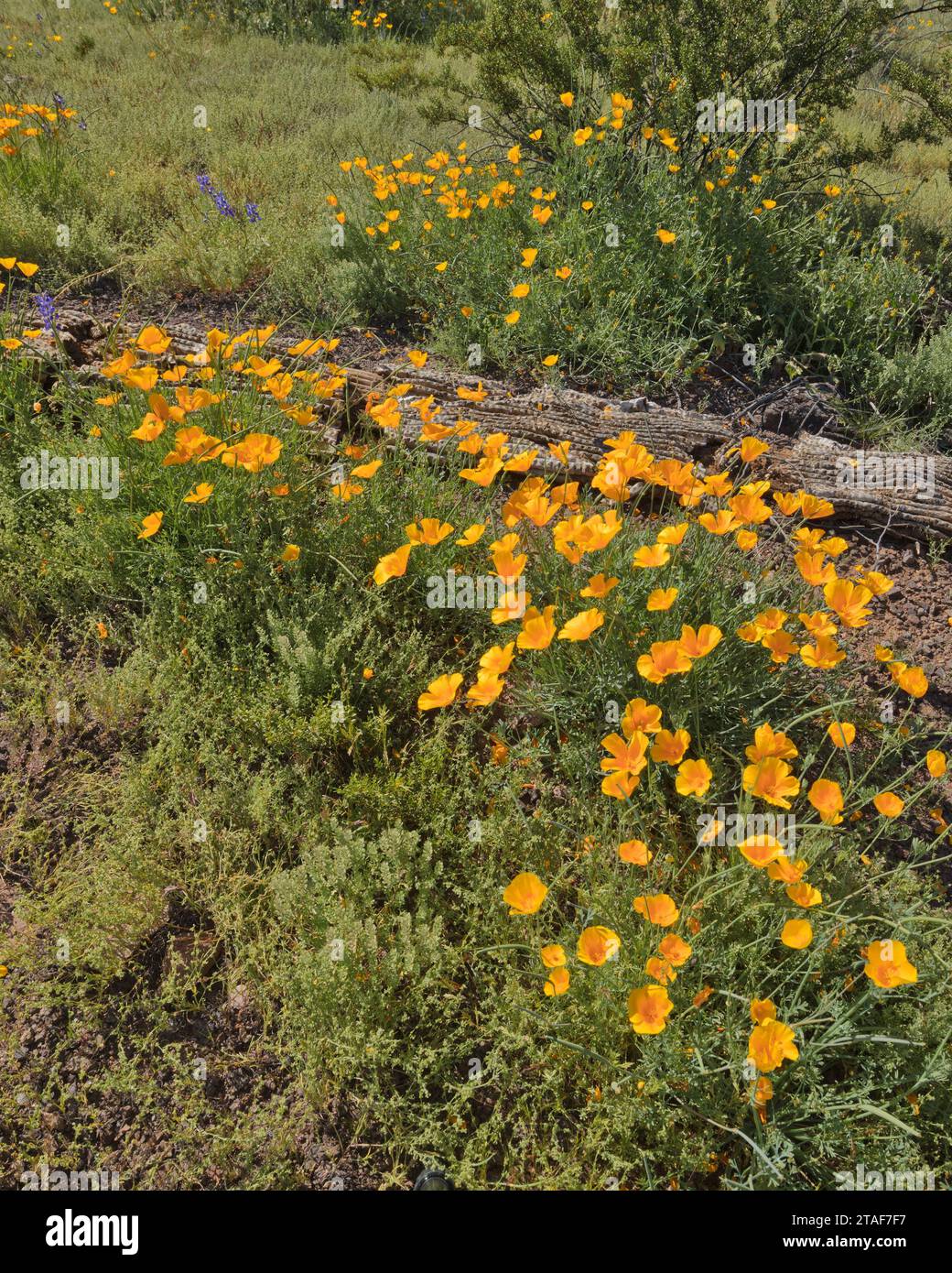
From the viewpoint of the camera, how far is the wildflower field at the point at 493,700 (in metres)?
1.65

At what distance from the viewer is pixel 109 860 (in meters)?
2.00

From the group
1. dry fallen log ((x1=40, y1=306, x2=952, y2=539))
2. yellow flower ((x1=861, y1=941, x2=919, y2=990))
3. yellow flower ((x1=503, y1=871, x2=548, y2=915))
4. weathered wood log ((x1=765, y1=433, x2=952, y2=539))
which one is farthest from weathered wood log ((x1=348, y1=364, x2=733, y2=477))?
yellow flower ((x1=861, y1=941, x2=919, y2=990))

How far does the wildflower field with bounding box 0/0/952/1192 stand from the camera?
165 cm

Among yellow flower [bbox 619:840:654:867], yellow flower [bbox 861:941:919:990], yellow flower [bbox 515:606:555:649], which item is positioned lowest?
yellow flower [bbox 861:941:919:990]

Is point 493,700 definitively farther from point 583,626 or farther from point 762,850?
point 762,850

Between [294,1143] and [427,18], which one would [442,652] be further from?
[427,18]

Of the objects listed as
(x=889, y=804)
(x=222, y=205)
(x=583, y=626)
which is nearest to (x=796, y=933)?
(x=889, y=804)

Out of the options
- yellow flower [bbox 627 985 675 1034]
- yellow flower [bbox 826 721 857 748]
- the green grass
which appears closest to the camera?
yellow flower [bbox 627 985 675 1034]

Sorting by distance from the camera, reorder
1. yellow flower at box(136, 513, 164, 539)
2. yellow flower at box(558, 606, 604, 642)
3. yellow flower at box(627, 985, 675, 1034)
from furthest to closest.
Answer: yellow flower at box(136, 513, 164, 539), yellow flower at box(558, 606, 604, 642), yellow flower at box(627, 985, 675, 1034)

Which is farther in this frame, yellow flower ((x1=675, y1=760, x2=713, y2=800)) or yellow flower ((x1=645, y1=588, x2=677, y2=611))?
yellow flower ((x1=645, y1=588, x2=677, y2=611))

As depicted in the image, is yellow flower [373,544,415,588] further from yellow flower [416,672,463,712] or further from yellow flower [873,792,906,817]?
yellow flower [873,792,906,817]

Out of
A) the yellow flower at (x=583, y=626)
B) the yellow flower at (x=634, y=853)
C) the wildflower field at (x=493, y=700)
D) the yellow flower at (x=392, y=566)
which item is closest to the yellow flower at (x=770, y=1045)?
the wildflower field at (x=493, y=700)
